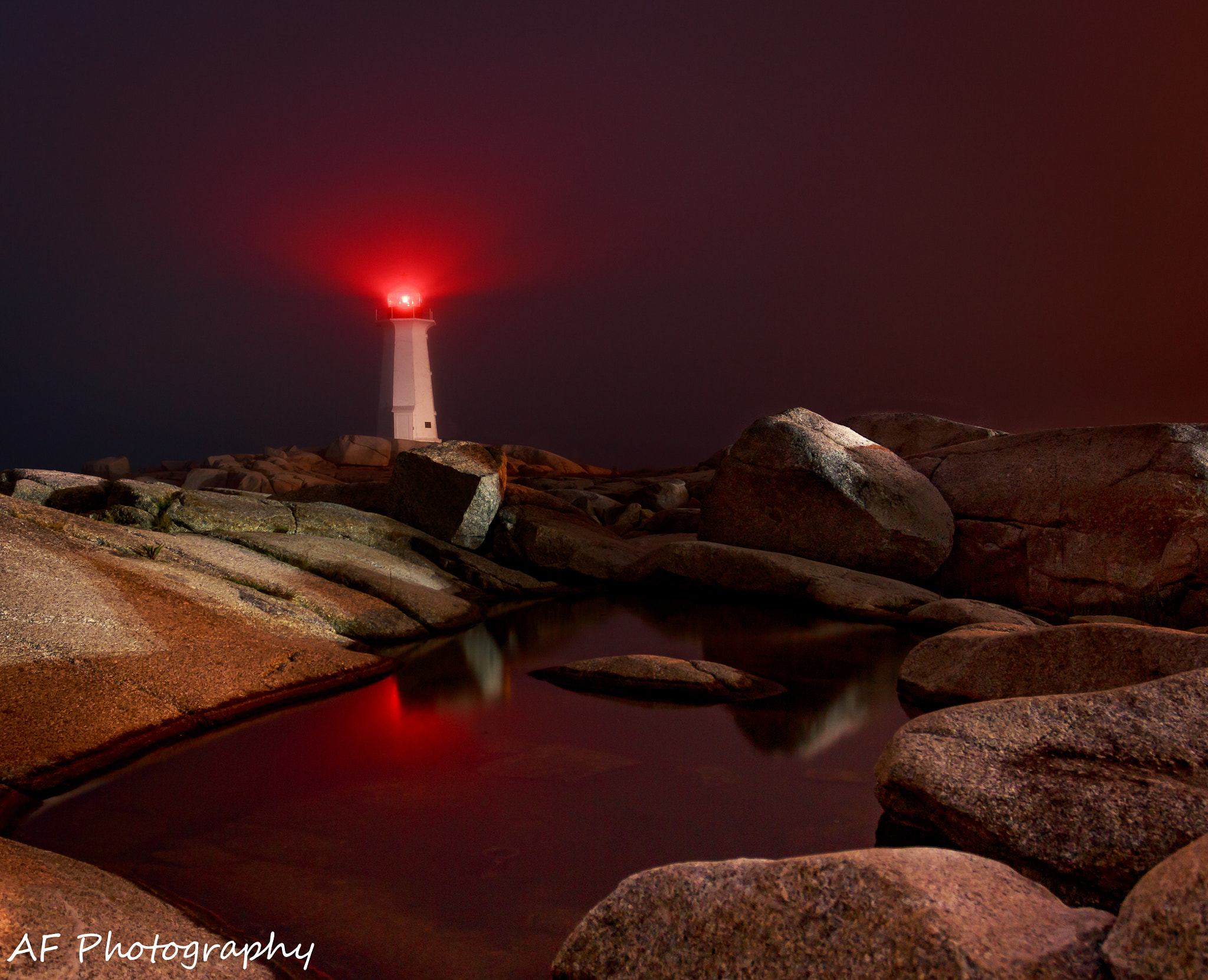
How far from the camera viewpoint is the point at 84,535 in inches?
280

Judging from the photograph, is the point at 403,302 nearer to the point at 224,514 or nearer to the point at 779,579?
the point at 224,514

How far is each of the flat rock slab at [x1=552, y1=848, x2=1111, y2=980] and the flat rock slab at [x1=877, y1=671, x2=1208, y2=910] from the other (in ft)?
2.24

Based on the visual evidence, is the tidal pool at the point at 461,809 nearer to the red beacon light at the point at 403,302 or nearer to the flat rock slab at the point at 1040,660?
the flat rock slab at the point at 1040,660

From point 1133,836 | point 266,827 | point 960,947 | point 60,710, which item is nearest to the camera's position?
point 960,947

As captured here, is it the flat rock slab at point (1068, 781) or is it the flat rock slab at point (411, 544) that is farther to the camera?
the flat rock slab at point (411, 544)

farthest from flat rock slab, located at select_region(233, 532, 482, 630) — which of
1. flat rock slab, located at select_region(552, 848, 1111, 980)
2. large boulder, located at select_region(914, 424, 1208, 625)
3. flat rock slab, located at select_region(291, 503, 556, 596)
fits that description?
flat rock slab, located at select_region(552, 848, 1111, 980)

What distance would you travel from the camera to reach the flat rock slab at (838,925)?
6.15 ft

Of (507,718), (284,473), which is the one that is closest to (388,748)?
(507,718)

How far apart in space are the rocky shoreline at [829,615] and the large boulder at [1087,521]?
3cm

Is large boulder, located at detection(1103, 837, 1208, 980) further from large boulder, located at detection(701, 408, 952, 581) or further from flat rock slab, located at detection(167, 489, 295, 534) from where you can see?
flat rock slab, located at detection(167, 489, 295, 534)

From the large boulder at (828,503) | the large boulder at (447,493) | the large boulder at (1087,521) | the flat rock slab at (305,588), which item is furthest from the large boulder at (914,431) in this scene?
the flat rock slab at (305,588)

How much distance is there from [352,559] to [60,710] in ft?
13.9

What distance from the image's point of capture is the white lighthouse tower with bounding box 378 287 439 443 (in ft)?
102

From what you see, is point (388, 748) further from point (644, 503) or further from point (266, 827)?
point (644, 503)
